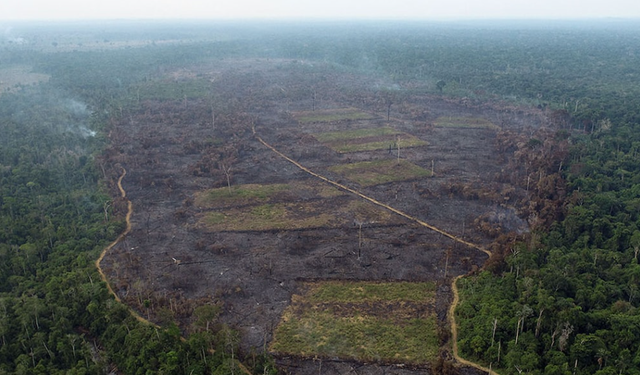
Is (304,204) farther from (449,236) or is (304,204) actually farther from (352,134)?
(352,134)

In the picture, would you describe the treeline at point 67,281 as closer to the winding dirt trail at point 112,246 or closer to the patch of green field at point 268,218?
the winding dirt trail at point 112,246

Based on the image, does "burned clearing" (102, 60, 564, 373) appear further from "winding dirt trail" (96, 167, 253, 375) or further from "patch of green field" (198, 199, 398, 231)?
"winding dirt trail" (96, 167, 253, 375)

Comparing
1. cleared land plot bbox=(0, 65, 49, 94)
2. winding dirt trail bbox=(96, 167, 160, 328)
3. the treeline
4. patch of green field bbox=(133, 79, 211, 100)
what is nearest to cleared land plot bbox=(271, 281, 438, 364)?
the treeline

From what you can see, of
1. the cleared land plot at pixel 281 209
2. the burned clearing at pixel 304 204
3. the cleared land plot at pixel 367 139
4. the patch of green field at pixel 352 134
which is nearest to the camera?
the burned clearing at pixel 304 204

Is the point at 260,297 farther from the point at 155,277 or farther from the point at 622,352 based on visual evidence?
the point at 622,352

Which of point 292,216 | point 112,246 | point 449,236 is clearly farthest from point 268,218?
point 449,236

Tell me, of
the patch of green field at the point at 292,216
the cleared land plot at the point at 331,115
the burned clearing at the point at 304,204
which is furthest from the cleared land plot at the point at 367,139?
the patch of green field at the point at 292,216
